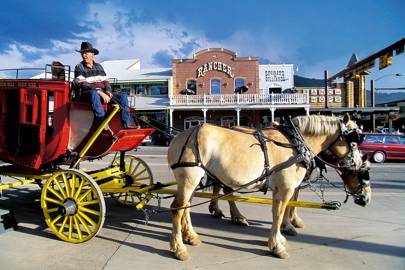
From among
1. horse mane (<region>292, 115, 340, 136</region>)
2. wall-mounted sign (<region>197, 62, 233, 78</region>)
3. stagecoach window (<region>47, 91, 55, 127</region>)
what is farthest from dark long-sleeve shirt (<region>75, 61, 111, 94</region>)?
wall-mounted sign (<region>197, 62, 233, 78</region>)

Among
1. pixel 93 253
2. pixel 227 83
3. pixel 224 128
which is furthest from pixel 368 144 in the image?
pixel 227 83

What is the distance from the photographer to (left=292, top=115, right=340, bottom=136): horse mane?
189 inches

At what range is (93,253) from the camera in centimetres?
449

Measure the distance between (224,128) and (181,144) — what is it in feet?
2.08

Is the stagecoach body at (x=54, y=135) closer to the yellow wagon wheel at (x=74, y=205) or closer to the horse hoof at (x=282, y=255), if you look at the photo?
the yellow wagon wheel at (x=74, y=205)

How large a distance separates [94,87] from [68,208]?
1.93m

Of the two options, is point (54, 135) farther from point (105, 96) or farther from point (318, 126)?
point (318, 126)

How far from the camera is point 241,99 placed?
105ft

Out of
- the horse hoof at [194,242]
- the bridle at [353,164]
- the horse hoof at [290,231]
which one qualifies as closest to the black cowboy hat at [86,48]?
the horse hoof at [194,242]

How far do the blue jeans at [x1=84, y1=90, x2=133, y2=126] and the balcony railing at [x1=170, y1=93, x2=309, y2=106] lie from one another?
25878 millimetres

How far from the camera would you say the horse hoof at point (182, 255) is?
4207 mm

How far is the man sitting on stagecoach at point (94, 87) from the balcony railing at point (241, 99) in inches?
1020

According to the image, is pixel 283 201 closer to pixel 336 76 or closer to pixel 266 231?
pixel 266 231

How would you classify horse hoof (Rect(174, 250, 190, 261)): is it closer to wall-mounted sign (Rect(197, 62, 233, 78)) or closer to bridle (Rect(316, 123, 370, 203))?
bridle (Rect(316, 123, 370, 203))
